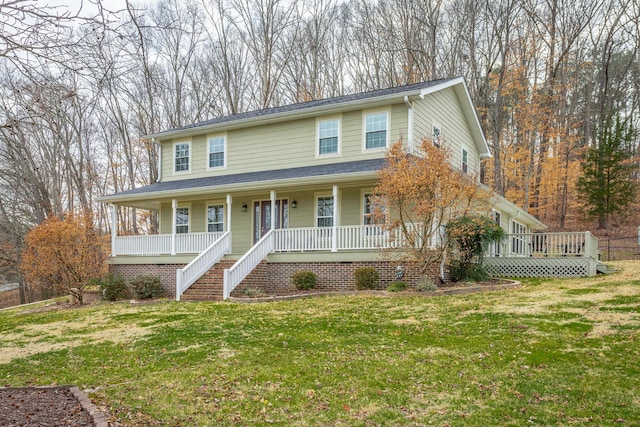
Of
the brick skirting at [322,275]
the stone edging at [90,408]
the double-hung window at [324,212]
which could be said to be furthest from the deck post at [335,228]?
the stone edging at [90,408]

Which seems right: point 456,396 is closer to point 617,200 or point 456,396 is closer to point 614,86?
point 617,200

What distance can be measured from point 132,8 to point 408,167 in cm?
919

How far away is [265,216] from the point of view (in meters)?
19.0

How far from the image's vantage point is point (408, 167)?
12938 mm

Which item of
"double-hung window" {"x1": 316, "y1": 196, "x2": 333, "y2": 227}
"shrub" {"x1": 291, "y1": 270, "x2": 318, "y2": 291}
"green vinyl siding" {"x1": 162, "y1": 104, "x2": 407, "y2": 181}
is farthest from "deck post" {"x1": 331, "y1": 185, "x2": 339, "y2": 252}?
"green vinyl siding" {"x1": 162, "y1": 104, "x2": 407, "y2": 181}

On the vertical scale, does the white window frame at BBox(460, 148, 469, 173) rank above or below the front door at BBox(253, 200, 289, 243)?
above

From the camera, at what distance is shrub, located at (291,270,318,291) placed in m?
15.2

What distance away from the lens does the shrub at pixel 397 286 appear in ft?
44.3

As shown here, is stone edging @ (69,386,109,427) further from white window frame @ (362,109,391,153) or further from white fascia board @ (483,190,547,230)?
white fascia board @ (483,190,547,230)

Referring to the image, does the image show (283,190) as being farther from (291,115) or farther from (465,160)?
(465,160)

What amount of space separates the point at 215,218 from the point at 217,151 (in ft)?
9.21

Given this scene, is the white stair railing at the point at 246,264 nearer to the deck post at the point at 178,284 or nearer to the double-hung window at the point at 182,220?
the deck post at the point at 178,284

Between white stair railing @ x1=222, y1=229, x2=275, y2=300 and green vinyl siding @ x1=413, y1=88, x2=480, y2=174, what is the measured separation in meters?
5.89

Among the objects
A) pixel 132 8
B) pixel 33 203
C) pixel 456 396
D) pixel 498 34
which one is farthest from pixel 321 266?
pixel 33 203
